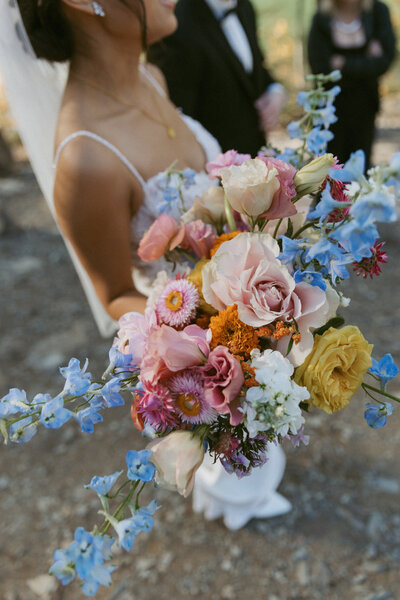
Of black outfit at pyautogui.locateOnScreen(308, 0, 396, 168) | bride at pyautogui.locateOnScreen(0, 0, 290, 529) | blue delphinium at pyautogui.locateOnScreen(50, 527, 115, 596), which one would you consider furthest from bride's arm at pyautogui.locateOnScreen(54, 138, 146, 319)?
black outfit at pyautogui.locateOnScreen(308, 0, 396, 168)

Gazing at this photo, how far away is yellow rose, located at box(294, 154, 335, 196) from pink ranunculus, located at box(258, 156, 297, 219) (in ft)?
0.04

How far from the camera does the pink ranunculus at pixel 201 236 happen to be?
1098 mm

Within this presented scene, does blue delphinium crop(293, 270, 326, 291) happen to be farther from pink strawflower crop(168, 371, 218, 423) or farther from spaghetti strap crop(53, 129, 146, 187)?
spaghetti strap crop(53, 129, 146, 187)

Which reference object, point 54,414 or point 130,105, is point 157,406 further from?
point 130,105

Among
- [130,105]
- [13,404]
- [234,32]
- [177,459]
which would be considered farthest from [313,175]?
[234,32]

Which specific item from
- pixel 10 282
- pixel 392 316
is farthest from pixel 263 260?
pixel 10 282

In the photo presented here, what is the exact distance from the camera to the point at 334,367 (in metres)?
0.87

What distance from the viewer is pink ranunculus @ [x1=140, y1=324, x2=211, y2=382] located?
85 centimetres

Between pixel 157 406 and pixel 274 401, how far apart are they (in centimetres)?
21

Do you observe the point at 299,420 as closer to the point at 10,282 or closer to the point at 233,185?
the point at 233,185

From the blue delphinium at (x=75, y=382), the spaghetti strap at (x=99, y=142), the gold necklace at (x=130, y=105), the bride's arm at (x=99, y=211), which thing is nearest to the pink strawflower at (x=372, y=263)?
the blue delphinium at (x=75, y=382)

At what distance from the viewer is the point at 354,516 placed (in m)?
2.41

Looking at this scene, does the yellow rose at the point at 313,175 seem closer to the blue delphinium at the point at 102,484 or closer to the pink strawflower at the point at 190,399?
the pink strawflower at the point at 190,399

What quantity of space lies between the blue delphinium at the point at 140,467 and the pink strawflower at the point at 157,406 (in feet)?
0.19
